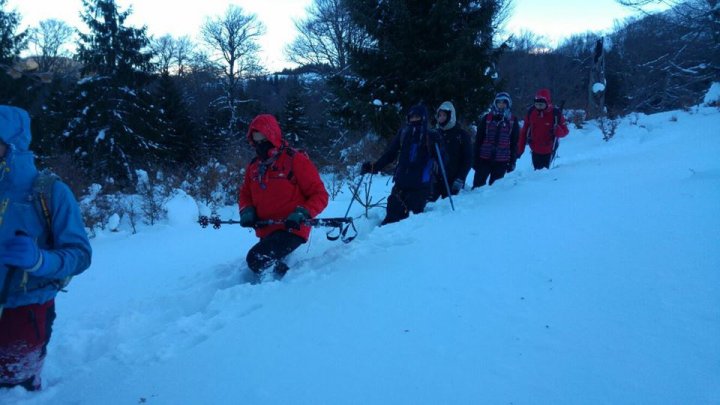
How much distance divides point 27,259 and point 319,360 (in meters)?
1.39

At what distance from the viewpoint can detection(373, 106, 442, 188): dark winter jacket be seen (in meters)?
5.29

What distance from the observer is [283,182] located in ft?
12.3

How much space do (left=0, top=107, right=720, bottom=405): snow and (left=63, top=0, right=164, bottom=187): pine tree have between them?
18312mm

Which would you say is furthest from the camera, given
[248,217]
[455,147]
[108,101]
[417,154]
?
[108,101]

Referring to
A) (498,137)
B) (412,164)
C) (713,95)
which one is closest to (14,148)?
(412,164)

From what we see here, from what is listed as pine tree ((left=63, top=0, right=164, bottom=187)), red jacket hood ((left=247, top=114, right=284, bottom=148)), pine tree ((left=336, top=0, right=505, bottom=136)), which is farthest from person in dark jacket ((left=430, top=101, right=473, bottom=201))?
pine tree ((left=63, top=0, right=164, bottom=187))

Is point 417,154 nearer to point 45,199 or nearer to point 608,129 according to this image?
point 45,199

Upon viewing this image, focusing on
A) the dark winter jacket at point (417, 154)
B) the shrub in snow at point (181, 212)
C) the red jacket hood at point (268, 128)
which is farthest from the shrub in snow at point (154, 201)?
the red jacket hood at point (268, 128)

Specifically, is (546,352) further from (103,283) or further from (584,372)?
(103,283)

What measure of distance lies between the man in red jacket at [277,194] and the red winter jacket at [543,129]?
4.95 meters

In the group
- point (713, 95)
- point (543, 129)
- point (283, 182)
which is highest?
point (713, 95)

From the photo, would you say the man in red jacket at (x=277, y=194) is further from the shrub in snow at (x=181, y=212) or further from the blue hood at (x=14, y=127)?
the shrub in snow at (x=181, y=212)

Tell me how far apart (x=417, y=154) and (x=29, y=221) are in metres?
3.99

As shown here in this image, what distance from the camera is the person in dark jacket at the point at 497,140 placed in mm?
6758
